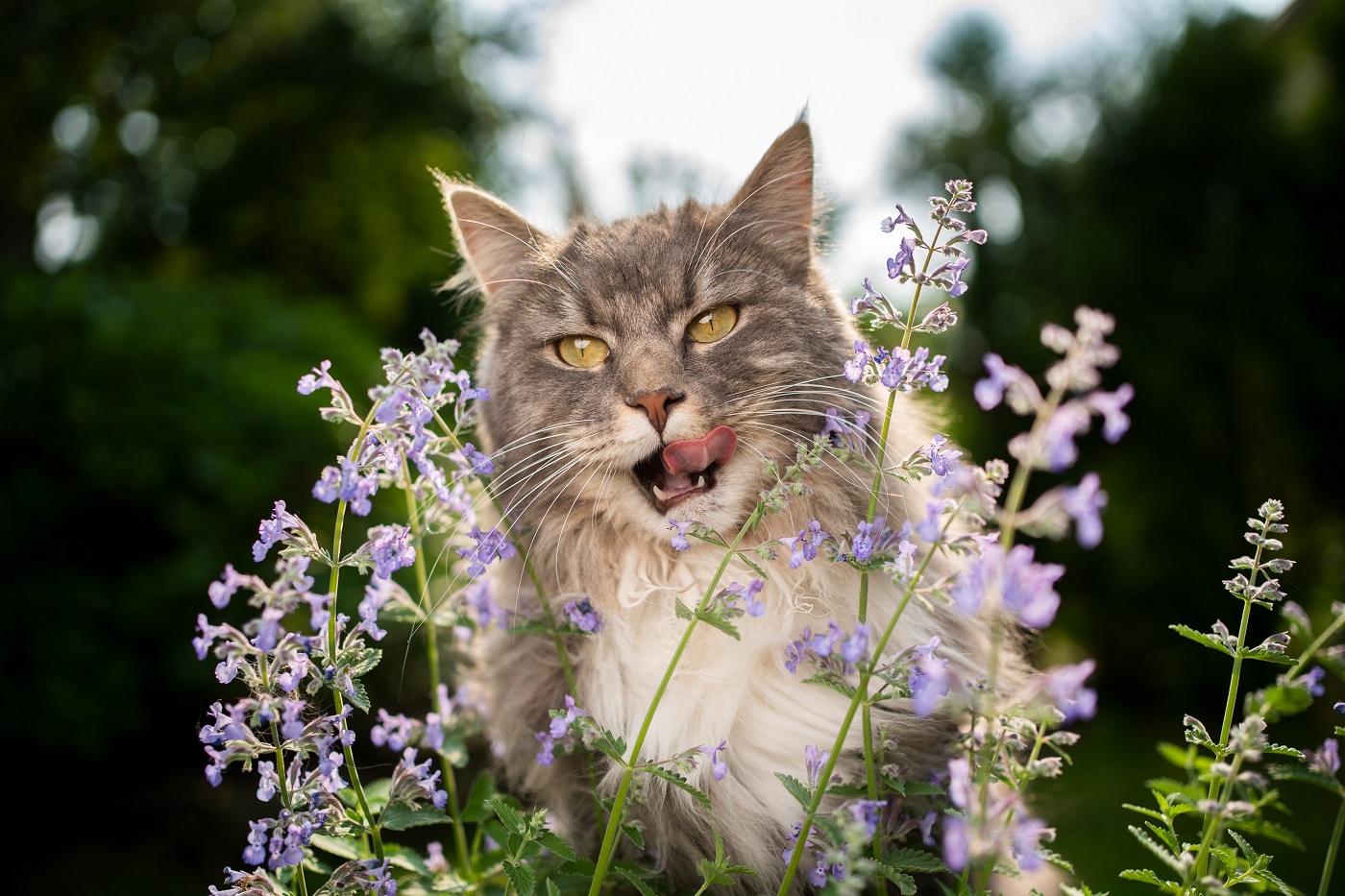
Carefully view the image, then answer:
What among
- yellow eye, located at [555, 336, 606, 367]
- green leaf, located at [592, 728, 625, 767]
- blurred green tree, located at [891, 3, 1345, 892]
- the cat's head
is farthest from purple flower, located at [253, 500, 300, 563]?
blurred green tree, located at [891, 3, 1345, 892]

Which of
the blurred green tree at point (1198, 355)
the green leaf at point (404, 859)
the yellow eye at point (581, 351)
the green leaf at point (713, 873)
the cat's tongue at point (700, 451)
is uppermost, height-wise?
the blurred green tree at point (1198, 355)

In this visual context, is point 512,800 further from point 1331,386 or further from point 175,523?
A: point 1331,386

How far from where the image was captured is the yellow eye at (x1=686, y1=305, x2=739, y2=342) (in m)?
2.00

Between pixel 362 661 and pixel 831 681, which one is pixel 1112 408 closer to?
pixel 831 681

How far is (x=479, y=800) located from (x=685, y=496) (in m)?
0.68

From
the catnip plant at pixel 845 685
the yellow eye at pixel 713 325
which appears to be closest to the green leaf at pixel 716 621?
the catnip plant at pixel 845 685

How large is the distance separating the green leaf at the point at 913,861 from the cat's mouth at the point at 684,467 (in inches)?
31.9

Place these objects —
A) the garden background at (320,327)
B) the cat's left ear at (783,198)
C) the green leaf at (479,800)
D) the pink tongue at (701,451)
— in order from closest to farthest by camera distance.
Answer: the green leaf at (479,800), the pink tongue at (701,451), the cat's left ear at (783,198), the garden background at (320,327)

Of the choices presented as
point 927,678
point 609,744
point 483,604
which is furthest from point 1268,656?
point 483,604

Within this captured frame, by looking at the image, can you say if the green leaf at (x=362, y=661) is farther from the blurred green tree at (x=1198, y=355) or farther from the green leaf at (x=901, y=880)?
the blurred green tree at (x=1198, y=355)

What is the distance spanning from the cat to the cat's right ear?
0.5 inches

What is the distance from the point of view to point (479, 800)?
1.50m

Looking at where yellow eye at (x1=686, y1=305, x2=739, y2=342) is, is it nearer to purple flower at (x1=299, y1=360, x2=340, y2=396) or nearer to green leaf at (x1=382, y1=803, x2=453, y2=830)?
purple flower at (x1=299, y1=360, x2=340, y2=396)

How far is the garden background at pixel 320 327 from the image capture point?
4336 millimetres
